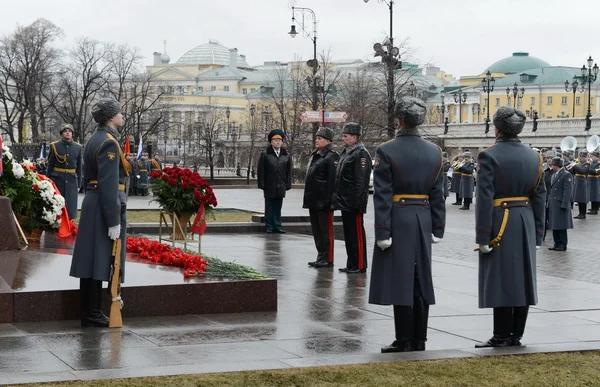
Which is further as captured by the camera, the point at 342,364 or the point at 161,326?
the point at 161,326

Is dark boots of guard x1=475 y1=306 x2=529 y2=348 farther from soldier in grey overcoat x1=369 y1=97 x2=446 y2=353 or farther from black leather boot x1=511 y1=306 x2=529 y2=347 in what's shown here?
soldier in grey overcoat x1=369 y1=97 x2=446 y2=353

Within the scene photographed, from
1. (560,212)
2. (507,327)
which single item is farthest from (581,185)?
(507,327)

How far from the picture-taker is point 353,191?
44.9ft

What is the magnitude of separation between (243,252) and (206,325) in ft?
21.8

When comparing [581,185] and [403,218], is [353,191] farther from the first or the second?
[581,185]

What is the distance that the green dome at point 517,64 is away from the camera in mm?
151500

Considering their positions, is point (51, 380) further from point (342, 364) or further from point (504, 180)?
point (504, 180)

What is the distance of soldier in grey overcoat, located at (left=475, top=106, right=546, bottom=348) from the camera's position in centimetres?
848

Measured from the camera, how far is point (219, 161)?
3622 inches

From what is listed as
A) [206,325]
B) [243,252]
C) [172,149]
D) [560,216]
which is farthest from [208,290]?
[172,149]

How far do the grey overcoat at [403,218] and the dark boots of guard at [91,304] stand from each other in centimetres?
247

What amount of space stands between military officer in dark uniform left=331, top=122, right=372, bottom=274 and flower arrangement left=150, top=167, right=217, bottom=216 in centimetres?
161

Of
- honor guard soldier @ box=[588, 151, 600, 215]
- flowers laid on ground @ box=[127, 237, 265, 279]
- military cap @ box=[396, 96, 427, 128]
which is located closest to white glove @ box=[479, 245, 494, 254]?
military cap @ box=[396, 96, 427, 128]

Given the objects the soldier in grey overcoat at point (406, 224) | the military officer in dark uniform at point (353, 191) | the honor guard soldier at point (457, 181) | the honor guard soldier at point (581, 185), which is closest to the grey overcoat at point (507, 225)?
the soldier in grey overcoat at point (406, 224)
